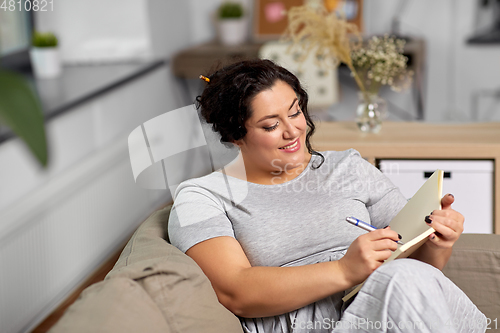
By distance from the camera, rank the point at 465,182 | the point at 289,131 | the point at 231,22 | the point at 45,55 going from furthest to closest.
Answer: the point at 231,22 < the point at 45,55 < the point at 465,182 < the point at 289,131

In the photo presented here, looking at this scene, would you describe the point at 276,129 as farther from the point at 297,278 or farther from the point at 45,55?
the point at 45,55

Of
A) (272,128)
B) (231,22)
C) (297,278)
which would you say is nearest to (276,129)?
(272,128)

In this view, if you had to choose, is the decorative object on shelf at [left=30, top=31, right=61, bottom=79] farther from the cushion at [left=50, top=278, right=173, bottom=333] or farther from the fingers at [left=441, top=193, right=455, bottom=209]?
the fingers at [left=441, top=193, right=455, bottom=209]

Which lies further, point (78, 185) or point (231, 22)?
point (231, 22)

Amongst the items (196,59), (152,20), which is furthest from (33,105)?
(196,59)

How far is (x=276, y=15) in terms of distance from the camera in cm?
341

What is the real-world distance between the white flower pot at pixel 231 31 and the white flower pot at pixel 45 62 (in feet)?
4.29

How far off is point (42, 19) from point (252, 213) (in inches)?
75.3

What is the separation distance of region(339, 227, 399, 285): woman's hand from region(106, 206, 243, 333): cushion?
0.23 meters

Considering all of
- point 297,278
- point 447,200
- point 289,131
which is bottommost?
point 297,278

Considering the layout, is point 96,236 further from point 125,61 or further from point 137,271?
point 137,271

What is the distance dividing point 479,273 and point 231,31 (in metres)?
2.54

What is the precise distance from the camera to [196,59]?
3127 mm

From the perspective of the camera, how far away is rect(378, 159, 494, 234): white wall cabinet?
5.61 ft
